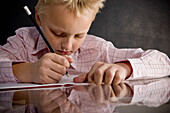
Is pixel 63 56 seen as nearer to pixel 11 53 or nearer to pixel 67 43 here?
pixel 67 43

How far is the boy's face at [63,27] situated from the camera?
1.92 feet

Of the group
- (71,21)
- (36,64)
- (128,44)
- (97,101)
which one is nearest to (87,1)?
(71,21)

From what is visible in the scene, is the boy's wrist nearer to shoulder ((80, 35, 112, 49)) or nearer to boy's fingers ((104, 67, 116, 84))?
boy's fingers ((104, 67, 116, 84))

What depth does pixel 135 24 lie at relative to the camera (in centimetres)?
117

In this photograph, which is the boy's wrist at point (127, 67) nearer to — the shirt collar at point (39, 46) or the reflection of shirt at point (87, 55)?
the reflection of shirt at point (87, 55)

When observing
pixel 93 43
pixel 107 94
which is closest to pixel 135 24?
pixel 93 43

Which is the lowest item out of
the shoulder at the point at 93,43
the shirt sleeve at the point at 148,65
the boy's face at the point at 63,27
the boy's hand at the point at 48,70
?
the shirt sleeve at the point at 148,65

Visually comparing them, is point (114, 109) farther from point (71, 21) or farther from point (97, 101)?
point (71, 21)

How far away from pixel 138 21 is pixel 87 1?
0.61 m

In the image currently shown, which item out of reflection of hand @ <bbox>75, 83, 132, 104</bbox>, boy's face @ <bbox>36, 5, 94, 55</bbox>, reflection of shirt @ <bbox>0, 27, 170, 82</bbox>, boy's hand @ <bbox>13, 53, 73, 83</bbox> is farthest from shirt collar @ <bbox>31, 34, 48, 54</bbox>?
reflection of hand @ <bbox>75, 83, 132, 104</bbox>

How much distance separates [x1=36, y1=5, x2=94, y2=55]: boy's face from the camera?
0.59 m

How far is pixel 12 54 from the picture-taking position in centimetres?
74

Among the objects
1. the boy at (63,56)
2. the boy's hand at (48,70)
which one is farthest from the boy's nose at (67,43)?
the boy's hand at (48,70)

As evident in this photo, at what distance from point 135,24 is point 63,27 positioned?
0.69 m
